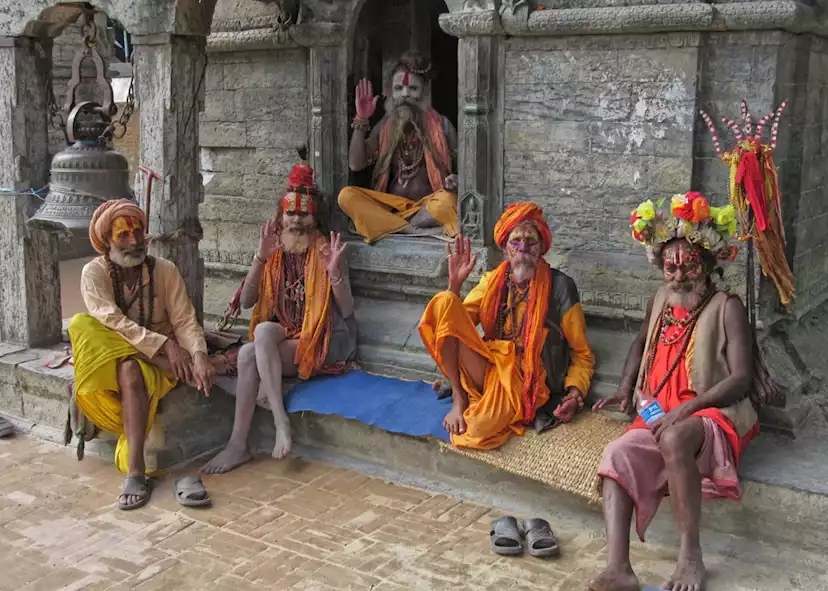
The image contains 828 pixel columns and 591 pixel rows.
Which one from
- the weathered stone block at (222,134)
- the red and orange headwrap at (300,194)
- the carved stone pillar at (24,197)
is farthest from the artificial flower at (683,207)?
the carved stone pillar at (24,197)

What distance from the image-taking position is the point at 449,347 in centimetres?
500

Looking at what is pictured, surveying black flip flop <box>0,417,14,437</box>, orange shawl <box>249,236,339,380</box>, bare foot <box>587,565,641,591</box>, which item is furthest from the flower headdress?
black flip flop <box>0,417,14,437</box>

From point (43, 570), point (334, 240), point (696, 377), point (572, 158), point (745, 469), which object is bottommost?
point (43, 570)

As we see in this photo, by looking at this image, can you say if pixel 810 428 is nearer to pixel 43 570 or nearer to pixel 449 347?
pixel 449 347

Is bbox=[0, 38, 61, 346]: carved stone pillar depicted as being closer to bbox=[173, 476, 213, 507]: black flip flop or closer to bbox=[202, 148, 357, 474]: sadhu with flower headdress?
bbox=[202, 148, 357, 474]: sadhu with flower headdress

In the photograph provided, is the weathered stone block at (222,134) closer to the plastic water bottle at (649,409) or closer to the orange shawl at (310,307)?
the orange shawl at (310,307)

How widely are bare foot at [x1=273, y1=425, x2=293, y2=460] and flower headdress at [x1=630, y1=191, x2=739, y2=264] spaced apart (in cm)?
232

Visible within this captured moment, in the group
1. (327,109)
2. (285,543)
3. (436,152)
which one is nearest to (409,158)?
(436,152)

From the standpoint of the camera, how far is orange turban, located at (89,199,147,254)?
209 inches

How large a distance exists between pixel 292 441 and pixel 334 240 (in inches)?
49.6

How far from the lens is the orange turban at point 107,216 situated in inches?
209

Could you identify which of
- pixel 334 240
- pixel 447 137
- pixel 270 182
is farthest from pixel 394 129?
pixel 334 240

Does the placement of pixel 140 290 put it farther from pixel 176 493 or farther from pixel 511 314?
pixel 511 314

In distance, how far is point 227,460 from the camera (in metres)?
5.59
